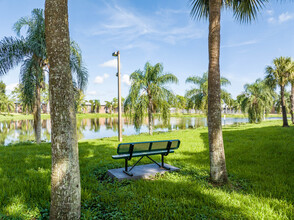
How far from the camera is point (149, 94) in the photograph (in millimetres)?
15867

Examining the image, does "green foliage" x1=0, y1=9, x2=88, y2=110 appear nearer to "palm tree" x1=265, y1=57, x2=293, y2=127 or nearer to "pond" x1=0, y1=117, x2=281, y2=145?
"pond" x1=0, y1=117, x2=281, y2=145

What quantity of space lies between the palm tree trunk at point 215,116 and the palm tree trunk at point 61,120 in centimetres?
287

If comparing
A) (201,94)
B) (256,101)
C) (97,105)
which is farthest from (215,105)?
(97,105)

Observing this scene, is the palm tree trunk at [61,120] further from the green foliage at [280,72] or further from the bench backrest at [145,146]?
the green foliage at [280,72]

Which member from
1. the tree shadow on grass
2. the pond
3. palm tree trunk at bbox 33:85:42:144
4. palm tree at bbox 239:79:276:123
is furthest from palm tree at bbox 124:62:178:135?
palm tree at bbox 239:79:276:123

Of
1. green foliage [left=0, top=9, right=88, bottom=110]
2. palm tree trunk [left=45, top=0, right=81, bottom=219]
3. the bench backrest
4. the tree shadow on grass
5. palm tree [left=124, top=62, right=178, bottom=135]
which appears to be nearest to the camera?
palm tree trunk [left=45, top=0, right=81, bottom=219]

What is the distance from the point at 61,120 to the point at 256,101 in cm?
2856

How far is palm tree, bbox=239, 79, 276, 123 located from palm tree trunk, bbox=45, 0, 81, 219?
90.9 ft

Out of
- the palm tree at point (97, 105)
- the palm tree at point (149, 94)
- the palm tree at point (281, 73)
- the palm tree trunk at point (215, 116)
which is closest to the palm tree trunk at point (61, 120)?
the palm tree trunk at point (215, 116)

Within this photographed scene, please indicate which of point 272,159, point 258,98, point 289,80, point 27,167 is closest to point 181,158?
point 272,159

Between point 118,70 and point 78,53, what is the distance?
279 centimetres

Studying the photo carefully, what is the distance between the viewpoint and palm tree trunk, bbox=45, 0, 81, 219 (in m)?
2.38

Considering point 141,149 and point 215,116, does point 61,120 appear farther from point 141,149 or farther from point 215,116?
point 215,116

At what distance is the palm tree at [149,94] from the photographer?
15078mm
